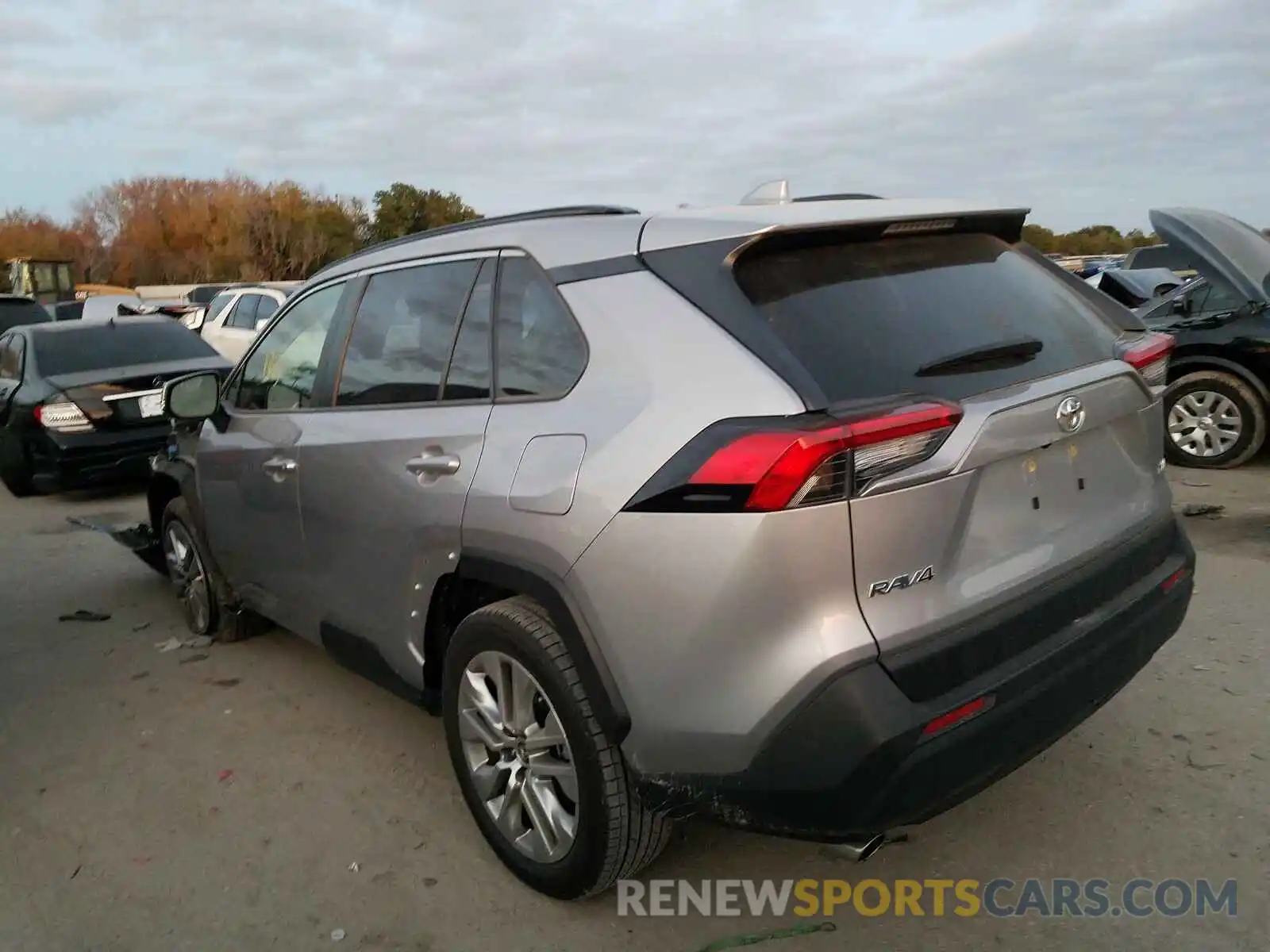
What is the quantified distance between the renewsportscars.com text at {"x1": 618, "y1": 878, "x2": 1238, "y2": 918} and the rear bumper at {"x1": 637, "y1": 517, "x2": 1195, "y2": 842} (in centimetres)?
54

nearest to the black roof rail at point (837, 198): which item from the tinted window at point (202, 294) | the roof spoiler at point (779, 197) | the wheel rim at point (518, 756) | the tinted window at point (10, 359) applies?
the roof spoiler at point (779, 197)

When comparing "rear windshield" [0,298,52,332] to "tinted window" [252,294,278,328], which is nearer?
"rear windshield" [0,298,52,332]

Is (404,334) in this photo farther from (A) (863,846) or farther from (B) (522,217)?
(A) (863,846)

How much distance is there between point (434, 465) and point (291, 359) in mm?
1446

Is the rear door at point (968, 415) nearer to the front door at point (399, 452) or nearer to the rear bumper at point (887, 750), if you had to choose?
the rear bumper at point (887, 750)

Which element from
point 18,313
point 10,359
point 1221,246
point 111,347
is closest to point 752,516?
point 1221,246

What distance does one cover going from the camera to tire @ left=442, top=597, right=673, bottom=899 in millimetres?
2559

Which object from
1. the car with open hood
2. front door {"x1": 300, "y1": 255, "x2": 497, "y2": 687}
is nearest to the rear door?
front door {"x1": 300, "y1": 255, "x2": 497, "y2": 687}

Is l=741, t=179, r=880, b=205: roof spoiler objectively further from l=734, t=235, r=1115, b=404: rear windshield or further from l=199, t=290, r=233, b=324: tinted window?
l=199, t=290, r=233, b=324: tinted window

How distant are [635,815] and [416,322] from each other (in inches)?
68.5

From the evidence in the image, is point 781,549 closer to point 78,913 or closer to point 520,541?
point 520,541

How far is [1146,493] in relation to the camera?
2.99 m

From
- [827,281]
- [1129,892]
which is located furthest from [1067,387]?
[1129,892]

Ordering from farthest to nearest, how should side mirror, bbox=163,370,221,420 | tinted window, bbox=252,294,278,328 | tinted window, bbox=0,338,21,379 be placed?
tinted window, bbox=252,294,278,328 → tinted window, bbox=0,338,21,379 → side mirror, bbox=163,370,221,420
